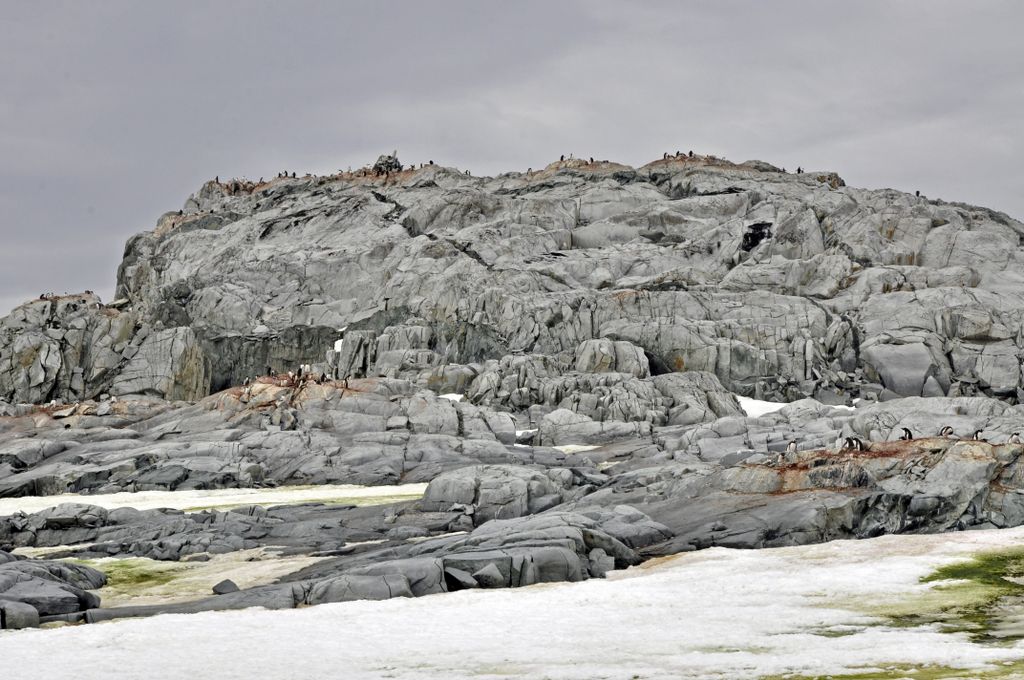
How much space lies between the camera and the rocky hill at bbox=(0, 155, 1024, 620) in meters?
38.4

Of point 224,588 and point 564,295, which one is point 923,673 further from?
point 564,295

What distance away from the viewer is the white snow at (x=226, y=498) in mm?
53531

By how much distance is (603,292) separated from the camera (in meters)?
106

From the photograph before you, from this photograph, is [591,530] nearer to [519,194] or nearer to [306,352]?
Result: [306,352]

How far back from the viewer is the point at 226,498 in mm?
55812

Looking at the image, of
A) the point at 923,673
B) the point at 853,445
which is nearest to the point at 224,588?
the point at 923,673

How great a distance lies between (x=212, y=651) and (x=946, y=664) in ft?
52.1

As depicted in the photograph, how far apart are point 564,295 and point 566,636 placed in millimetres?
84739

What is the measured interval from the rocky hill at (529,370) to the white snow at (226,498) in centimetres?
242

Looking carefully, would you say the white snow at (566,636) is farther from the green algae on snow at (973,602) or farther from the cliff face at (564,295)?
the cliff face at (564,295)

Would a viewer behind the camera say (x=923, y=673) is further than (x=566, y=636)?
No

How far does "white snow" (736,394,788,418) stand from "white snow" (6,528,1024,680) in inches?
2215

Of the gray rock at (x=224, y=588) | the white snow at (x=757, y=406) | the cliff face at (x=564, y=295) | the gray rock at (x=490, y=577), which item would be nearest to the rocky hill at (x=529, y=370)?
the gray rock at (x=490, y=577)

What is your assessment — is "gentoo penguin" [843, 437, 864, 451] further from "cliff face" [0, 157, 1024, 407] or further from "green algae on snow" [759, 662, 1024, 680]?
"cliff face" [0, 157, 1024, 407]
